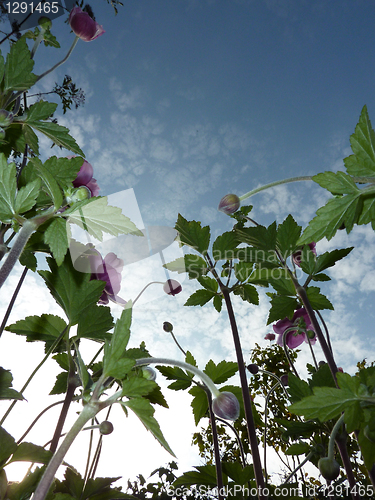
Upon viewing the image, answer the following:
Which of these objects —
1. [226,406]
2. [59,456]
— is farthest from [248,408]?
[59,456]

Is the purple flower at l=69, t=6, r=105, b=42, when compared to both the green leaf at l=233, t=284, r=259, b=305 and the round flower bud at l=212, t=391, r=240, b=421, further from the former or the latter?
the round flower bud at l=212, t=391, r=240, b=421

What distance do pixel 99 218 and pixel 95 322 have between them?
231 mm

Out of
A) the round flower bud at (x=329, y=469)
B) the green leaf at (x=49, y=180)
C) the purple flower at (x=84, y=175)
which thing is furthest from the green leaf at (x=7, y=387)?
the round flower bud at (x=329, y=469)

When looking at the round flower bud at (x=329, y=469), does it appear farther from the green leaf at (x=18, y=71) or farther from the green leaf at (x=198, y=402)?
the green leaf at (x=18, y=71)

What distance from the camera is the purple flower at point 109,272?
599 millimetres

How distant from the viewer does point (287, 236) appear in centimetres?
90

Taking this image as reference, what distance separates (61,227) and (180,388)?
0.74m

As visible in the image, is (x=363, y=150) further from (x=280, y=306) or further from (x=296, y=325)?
(x=296, y=325)

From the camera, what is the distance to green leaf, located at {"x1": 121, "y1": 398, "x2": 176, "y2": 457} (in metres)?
0.34

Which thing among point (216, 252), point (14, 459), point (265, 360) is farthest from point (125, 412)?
point (265, 360)

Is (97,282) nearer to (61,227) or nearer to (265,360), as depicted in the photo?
(61,227)

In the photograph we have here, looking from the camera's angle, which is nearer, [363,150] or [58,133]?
[363,150]

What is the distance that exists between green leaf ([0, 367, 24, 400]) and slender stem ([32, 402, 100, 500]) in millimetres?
173

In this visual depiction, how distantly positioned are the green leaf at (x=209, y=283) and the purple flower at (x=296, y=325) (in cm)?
31
